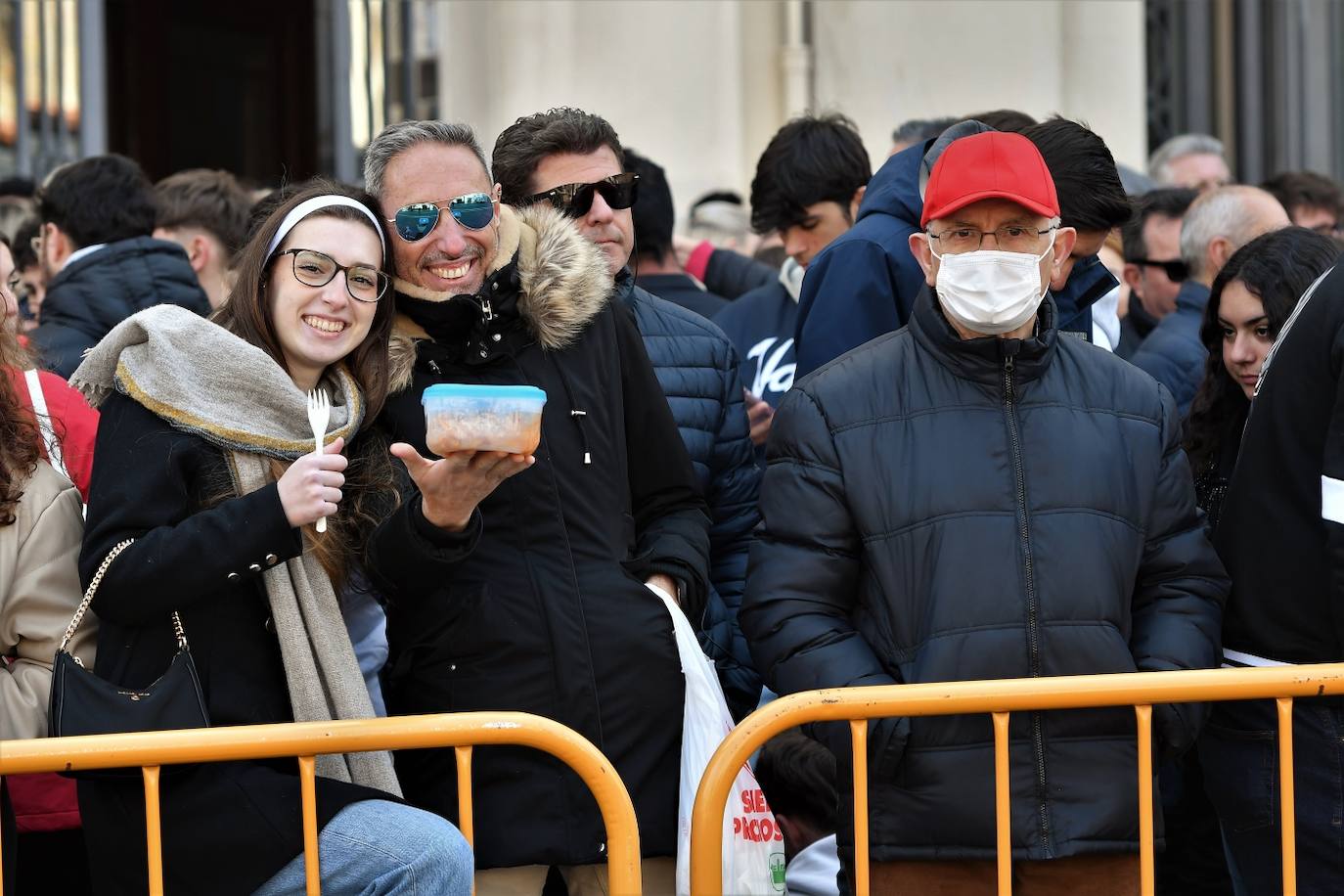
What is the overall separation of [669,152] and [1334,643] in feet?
17.9

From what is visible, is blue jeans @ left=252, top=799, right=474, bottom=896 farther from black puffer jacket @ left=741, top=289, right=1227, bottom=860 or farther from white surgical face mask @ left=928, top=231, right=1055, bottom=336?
white surgical face mask @ left=928, top=231, right=1055, bottom=336

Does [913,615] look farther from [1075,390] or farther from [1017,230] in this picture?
[1017,230]

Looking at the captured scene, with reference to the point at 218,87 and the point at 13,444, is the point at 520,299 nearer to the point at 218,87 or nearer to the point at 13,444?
the point at 13,444

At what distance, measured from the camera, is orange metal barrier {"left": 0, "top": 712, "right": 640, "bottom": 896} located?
9.35 ft

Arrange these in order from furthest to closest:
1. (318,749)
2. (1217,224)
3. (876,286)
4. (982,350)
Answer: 1. (1217,224)
2. (876,286)
3. (982,350)
4. (318,749)

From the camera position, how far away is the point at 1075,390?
130 inches

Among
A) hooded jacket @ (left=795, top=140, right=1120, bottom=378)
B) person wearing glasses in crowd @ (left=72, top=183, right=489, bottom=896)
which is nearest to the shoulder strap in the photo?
person wearing glasses in crowd @ (left=72, top=183, right=489, bottom=896)

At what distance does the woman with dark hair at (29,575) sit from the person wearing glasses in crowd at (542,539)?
620 mm

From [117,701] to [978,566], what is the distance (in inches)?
61.5

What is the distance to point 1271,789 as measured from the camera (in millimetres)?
3525

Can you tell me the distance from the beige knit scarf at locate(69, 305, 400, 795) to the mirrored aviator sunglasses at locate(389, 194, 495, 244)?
16.1 inches

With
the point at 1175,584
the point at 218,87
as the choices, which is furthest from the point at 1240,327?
the point at 218,87

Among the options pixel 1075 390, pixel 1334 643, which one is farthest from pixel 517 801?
pixel 1334 643

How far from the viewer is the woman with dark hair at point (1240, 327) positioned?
412cm
